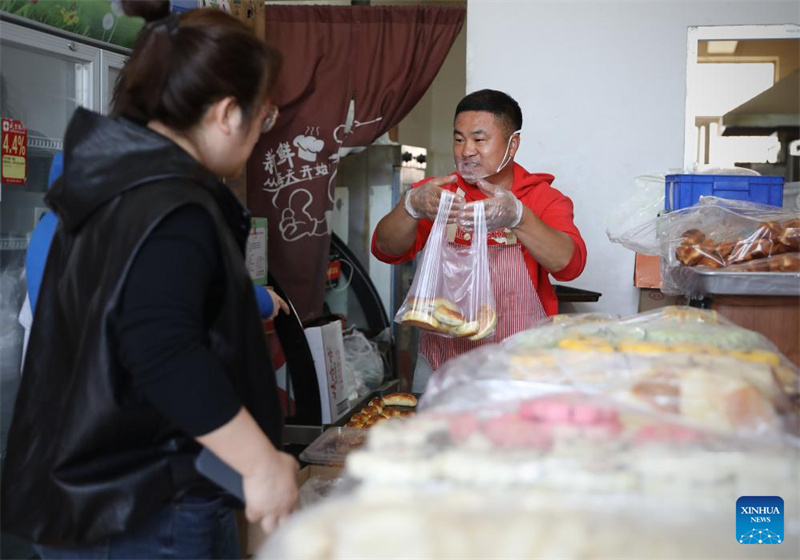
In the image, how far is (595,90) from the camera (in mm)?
3865

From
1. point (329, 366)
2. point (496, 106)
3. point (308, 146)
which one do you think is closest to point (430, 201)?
point (496, 106)

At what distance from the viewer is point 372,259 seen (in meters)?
5.61

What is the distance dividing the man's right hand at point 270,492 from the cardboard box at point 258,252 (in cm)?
247

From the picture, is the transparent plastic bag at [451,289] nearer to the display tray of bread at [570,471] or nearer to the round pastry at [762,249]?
the round pastry at [762,249]

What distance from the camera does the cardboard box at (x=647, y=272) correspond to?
368 cm

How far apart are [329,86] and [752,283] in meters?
2.69

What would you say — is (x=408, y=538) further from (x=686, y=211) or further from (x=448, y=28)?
(x=448, y=28)

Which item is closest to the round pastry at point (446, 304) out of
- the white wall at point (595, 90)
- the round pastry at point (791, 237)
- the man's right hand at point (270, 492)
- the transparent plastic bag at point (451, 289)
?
the transparent plastic bag at point (451, 289)

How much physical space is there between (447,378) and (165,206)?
0.54 meters

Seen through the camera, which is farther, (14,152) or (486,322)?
(14,152)

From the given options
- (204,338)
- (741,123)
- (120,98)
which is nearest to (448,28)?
(741,123)

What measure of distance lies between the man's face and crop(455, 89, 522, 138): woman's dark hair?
2 cm

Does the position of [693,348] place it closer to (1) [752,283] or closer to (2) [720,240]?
(1) [752,283]

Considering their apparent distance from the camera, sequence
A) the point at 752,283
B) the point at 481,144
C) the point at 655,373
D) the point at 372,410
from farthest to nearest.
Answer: the point at 372,410
the point at 481,144
the point at 752,283
the point at 655,373
